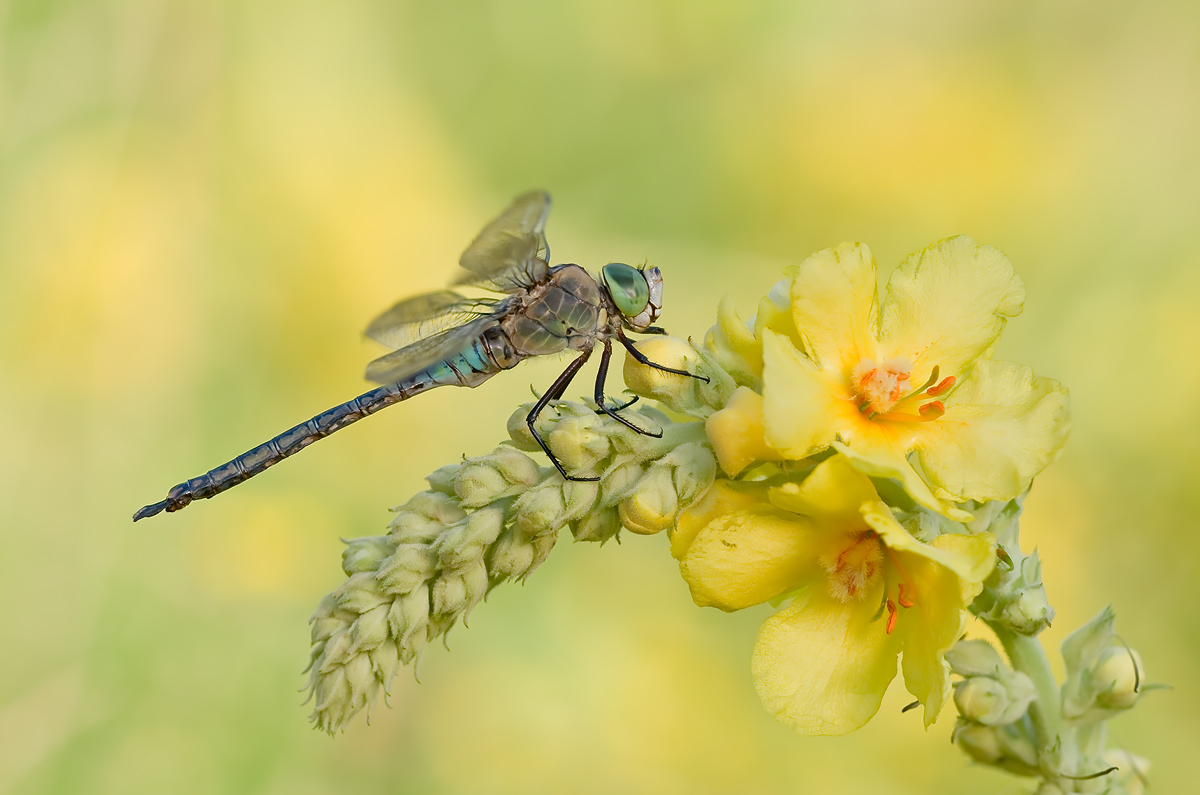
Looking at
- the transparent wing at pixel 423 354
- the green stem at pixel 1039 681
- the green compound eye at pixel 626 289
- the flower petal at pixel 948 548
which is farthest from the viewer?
the green compound eye at pixel 626 289

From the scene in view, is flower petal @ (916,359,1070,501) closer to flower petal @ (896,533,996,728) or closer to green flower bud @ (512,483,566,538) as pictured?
flower petal @ (896,533,996,728)

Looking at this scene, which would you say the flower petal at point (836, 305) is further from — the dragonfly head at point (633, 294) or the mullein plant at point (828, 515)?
the dragonfly head at point (633, 294)

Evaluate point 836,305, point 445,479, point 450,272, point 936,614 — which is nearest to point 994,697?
point 936,614

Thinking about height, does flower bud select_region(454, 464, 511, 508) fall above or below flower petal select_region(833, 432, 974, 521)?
above

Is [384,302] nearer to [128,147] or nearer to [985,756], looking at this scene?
[128,147]

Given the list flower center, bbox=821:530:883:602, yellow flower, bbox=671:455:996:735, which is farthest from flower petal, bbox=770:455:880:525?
flower center, bbox=821:530:883:602

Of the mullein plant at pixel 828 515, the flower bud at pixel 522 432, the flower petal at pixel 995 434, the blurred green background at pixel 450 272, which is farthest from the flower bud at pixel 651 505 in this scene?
the blurred green background at pixel 450 272
